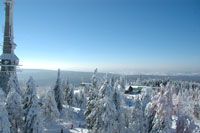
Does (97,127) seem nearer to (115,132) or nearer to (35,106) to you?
(115,132)

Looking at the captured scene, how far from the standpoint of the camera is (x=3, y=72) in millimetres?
31859

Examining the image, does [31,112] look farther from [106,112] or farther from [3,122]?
[106,112]

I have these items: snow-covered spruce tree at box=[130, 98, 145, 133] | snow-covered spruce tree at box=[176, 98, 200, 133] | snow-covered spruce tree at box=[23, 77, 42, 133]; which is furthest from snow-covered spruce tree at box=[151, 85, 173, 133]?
snow-covered spruce tree at box=[23, 77, 42, 133]

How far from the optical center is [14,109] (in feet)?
53.3

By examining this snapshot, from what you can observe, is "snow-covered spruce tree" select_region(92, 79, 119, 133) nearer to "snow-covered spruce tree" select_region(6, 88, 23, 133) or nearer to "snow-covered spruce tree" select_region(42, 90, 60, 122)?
"snow-covered spruce tree" select_region(6, 88, 23, 133)

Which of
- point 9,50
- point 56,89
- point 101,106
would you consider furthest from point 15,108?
point 56,89

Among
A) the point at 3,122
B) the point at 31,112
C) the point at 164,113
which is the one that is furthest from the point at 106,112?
the point at 3,122

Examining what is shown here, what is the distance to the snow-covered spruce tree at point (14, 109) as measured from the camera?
16.2 meters

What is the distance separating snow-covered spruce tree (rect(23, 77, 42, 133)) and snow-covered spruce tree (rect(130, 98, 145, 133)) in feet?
52.2

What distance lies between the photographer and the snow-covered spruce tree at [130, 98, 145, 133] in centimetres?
2555

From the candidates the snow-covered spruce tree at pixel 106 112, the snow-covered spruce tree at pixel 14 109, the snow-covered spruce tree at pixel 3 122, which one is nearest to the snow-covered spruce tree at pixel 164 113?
the snow-covered spruce tree at pixel 106 112

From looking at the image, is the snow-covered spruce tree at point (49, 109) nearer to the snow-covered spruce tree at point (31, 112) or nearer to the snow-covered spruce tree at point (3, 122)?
the snow-covered spruce tree at point (31, 112)

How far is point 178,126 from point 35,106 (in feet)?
54.5

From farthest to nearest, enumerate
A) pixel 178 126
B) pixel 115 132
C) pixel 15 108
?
pixel 115 132, pixel 178 126, pixel 15 108
